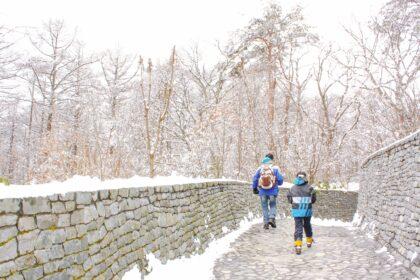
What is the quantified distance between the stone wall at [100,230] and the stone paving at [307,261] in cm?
81

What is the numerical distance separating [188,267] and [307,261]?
211 cm

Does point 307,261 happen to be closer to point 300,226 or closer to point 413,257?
point 300,226

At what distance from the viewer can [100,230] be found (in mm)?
4555

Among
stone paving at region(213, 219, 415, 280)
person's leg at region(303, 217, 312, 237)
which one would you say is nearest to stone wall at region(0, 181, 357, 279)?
stone paving at region(213, 219, 415, 280)

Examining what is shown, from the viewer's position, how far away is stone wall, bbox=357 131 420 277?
6426mm

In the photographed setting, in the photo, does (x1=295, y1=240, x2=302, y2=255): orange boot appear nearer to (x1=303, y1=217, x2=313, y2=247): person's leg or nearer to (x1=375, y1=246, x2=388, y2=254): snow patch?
(x1=303, y1=217, x2=313, y2=247): person's leg

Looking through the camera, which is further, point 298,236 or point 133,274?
point 298,236

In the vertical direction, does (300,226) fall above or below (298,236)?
above

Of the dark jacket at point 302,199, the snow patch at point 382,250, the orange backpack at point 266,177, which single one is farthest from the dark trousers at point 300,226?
the orange backpack at point 266,177

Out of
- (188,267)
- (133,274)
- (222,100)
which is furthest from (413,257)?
(222,100)

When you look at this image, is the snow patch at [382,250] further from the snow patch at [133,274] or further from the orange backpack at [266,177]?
the snow patch at [133,274]

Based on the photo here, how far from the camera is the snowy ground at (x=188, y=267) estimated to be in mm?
5648

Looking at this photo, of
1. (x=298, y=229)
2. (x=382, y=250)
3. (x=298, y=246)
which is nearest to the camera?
(x=382, y=250)

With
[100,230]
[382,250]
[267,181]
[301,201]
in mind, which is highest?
[267,181]
